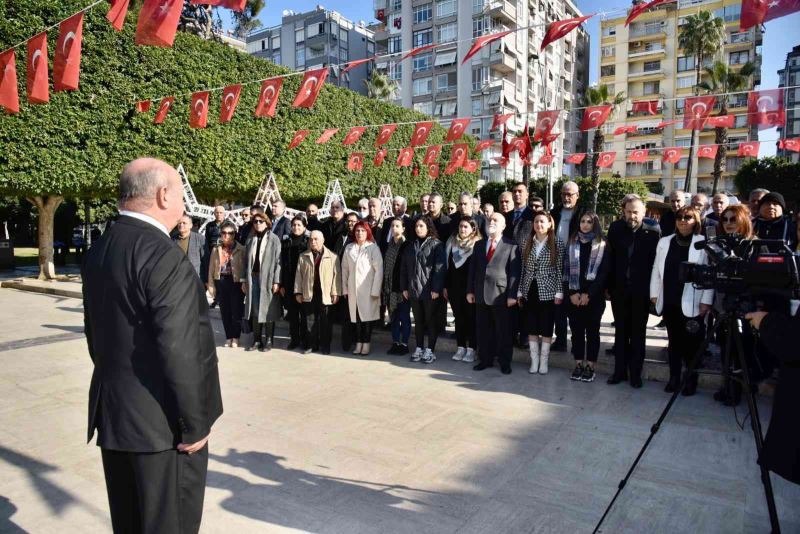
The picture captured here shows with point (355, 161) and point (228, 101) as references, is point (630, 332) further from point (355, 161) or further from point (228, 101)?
point (355, 161)

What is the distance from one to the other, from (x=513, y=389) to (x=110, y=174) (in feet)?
43.6

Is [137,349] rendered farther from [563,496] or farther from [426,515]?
[563,496]

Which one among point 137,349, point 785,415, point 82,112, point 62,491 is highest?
point 82,112

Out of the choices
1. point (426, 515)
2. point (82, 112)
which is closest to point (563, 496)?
point (426, 515)

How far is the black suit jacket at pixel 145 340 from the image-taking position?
2.06m

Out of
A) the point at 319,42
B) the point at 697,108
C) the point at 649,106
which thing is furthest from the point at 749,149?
the point at 319,42

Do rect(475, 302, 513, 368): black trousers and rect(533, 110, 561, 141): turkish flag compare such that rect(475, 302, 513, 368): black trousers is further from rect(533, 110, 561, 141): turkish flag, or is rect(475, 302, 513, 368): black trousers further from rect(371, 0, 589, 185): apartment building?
rect(371, 0, 589, 185): apartment building

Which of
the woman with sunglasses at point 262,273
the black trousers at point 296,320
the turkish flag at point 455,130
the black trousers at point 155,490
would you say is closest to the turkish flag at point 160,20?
the woman with sunglasses at point 262,273

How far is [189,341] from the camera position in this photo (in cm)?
210

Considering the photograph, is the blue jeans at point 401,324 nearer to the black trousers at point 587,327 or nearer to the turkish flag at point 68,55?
the black trousers at point 587,327

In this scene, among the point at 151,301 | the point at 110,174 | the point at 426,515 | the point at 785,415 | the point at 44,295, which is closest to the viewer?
the point at 151,301

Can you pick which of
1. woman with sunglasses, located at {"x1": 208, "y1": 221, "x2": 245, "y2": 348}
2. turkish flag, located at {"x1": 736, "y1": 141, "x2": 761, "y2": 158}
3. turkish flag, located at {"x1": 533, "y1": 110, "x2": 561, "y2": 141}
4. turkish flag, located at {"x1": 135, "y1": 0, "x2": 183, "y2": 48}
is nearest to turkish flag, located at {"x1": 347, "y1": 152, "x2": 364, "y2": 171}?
turkish flag, located at {"x1": 533, "y1": 110, "x2": 561, "y2": 141}

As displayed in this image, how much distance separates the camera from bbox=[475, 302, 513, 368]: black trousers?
6.42 meters

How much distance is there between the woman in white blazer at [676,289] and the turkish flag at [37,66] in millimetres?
8774
